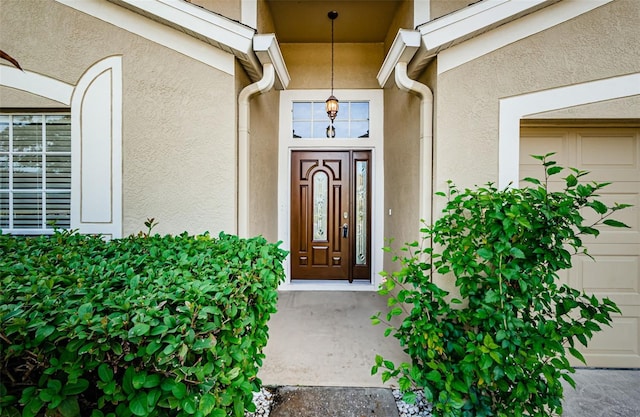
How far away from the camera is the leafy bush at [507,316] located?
5.95 ft

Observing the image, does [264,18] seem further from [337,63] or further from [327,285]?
[327,285]

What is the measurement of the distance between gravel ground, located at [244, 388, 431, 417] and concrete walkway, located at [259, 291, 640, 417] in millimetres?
61

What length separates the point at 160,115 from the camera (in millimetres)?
2797

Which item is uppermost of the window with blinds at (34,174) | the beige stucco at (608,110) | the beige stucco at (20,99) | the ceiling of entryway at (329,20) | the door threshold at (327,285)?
the ceiling of entryway at (329,20)

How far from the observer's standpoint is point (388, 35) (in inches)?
179

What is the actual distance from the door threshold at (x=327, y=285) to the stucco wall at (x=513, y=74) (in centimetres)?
268

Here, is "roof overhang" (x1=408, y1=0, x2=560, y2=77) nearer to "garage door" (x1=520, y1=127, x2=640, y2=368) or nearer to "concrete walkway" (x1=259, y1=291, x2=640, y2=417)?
"garage door" (x1=520, y1=127, x2=640, y2=368)

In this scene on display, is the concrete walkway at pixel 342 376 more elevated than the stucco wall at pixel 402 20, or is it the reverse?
the stucco wall at pixel 402 20

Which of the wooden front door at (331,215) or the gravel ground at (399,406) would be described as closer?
the gravel ground at (399,406)

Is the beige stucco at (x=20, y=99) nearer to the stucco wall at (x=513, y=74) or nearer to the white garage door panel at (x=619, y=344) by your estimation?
the stucco wall at (x=513, y=74)

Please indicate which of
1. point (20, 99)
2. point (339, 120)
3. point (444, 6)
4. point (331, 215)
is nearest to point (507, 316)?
point (444, 6)

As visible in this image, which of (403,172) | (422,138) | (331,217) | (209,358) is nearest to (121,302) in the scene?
(209,358)

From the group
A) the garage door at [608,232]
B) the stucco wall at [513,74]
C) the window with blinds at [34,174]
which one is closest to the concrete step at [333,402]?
the stucco wall at [513,74]

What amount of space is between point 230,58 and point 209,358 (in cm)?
270
